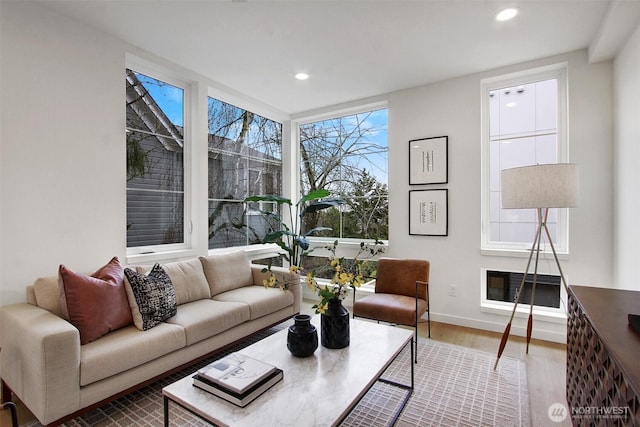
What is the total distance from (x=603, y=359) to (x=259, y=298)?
2.47m

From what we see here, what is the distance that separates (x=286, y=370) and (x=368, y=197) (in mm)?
2987

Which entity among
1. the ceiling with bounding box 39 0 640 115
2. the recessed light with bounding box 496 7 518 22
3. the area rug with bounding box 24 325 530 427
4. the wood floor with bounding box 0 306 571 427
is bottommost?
the wood floor with bounding box 0 306 571 427

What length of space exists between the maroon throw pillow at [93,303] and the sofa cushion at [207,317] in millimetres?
369

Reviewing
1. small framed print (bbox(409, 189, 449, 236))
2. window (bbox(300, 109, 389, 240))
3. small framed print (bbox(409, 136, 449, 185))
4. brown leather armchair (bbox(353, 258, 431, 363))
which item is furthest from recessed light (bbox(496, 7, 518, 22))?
brown leather armchair (bbox(353, 258, 431, 363))

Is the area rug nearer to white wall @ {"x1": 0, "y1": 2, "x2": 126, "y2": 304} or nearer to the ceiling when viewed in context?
white wall @ {"x1": 0, "y1": 2, "x2": 126, "y2": 304}

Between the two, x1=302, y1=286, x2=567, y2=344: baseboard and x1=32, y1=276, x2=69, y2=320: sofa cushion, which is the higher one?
x1=32, y1=276, x2=69, y2=320: sofa cushion

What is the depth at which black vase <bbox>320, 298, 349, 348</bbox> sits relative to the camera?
1954 mm

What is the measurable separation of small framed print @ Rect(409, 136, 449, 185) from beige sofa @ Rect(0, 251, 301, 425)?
7.33 feet

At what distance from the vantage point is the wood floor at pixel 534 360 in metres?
2.01

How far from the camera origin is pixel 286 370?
5.59ft

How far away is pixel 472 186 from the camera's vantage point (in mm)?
3527

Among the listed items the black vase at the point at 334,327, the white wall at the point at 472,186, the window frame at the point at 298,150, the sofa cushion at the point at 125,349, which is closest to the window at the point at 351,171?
the window frame at the point at 298,150

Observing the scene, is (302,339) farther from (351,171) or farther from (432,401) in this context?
(351,171)

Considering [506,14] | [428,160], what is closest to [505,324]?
[428,160]
